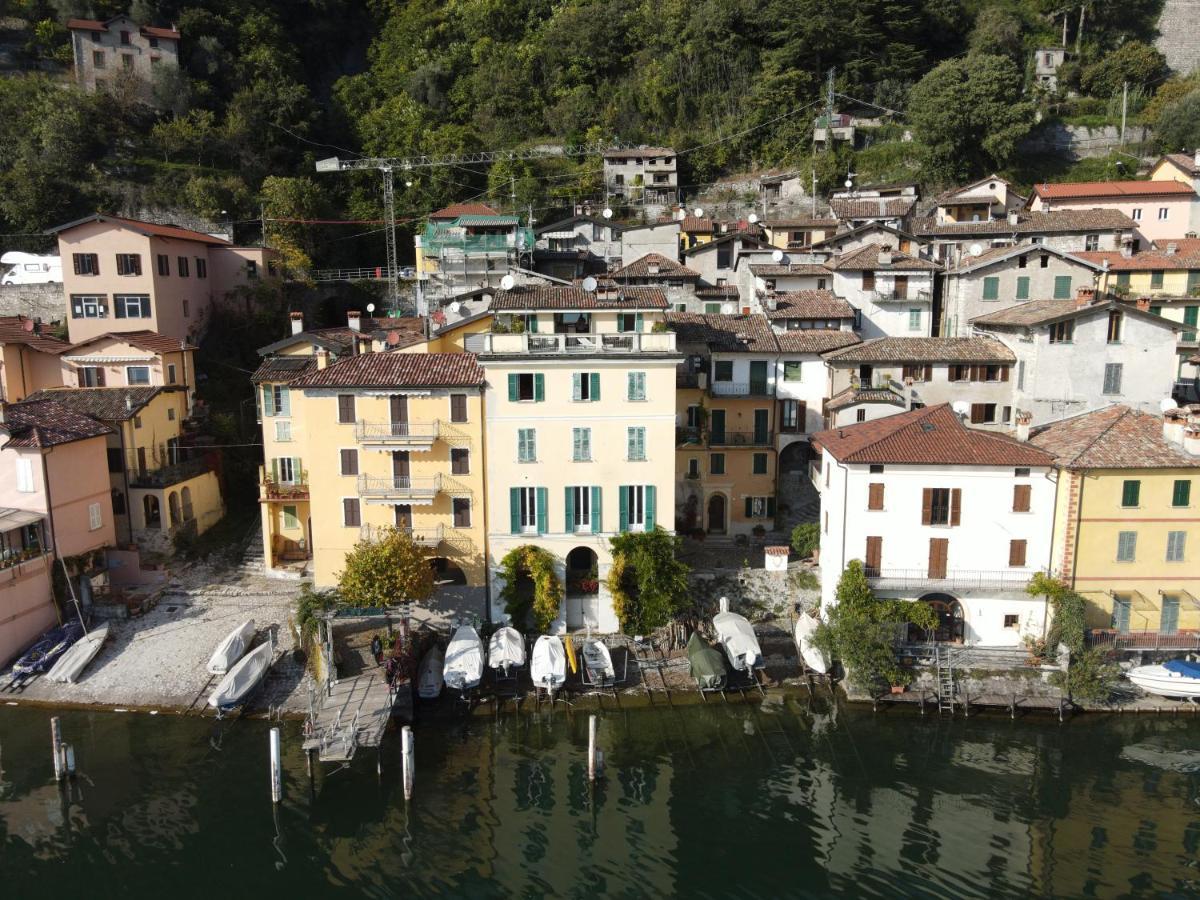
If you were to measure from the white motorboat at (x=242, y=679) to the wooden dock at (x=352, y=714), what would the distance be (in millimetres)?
2439

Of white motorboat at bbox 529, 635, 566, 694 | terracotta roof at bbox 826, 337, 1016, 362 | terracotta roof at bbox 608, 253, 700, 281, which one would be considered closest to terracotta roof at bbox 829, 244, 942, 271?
terracotta roof at bbox 826, 337, 1016, 362

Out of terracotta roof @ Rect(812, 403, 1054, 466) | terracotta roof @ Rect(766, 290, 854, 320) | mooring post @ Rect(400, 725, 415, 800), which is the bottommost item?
mooring post @ Rect(400, 725, 415, 800)

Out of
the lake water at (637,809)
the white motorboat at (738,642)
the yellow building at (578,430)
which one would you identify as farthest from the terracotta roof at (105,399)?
the white motorboat at (738,642)

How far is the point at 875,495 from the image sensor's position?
2938 cm

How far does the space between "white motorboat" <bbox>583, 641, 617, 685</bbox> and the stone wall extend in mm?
37628

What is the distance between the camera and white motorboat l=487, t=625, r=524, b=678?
93.9 feet

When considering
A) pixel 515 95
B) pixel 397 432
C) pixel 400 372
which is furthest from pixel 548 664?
pixel 515 95

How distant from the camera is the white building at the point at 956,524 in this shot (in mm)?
29094

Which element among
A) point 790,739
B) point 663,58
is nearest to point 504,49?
point 663,58

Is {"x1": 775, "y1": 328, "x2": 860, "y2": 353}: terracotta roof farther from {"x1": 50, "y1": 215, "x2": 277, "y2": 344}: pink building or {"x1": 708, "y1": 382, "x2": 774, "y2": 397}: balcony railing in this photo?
{"x1": 50, "y1": 215, "x2": 277, "y2": 344}: pink building

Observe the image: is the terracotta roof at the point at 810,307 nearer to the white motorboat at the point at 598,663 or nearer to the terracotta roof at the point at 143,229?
the white motorboat at the point at 598,663

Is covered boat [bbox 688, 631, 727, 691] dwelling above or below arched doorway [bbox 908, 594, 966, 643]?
below

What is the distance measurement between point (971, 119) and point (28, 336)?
203 feet

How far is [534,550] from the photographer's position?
30.7 meters
